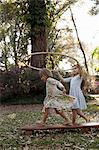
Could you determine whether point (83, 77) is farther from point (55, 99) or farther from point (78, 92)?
point (55, 99)

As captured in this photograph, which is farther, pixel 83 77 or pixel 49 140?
pixel 83 77

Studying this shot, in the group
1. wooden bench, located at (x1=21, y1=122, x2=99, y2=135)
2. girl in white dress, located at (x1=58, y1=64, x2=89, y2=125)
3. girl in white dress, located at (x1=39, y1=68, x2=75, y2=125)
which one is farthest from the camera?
girl in white dress, located at (x1=58, y1=64, x2=89, y2=125)

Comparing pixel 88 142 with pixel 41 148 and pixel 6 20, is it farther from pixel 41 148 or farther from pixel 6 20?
pixel 6 20

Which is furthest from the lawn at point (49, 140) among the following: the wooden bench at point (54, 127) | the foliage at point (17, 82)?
the foliage at point (17, 82)

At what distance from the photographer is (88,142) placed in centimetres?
727

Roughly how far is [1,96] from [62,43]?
53.9 ft

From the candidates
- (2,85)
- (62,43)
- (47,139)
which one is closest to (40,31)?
(2,85)

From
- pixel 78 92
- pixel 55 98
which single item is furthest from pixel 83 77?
pixel 55 98

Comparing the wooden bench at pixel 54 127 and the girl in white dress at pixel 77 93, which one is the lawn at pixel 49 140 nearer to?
the wooden bench at pixel 54 127

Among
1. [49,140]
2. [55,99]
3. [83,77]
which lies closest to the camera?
[49,140]

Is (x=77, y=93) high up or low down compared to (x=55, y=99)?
up

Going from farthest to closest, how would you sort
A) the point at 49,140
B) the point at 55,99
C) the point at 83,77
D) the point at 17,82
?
the point at 17,82 < the point at 83,77 < the point at 55,99 < the point at 49,140

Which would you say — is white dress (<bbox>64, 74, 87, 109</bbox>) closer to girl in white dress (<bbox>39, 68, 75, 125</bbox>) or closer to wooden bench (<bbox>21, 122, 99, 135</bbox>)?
girl in white dress (<bbox>39, 68, 75, 125</bbox>)

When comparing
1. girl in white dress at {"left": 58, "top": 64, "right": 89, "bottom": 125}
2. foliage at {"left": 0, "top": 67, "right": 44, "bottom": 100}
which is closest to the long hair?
girl in white dress at {"left": 58, "top": 64, "right": 89, "bottom": 125}
